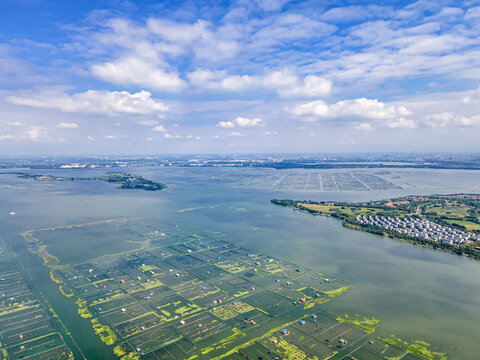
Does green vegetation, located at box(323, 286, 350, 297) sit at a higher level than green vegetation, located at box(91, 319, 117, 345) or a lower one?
higher

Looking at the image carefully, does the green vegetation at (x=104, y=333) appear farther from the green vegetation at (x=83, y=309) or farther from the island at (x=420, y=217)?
the island at (x=420, y=217)

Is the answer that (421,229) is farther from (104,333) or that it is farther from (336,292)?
(104,333)

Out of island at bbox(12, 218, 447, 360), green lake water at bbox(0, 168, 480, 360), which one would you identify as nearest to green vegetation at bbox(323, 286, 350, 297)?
island at bbox(12, 218, 447, 360)

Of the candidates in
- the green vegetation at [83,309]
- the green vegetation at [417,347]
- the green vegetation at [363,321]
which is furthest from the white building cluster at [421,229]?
the green vegetation at [83,309]

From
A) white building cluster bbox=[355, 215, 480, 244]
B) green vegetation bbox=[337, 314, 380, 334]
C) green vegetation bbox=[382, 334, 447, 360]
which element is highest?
white building cluster bbox=[355, 215, 480, 244]

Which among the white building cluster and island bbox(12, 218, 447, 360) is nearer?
island bbox(12, 218, 447, 360)

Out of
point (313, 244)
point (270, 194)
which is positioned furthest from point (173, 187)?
point (313, 244)

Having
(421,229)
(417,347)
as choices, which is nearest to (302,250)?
(417,347)

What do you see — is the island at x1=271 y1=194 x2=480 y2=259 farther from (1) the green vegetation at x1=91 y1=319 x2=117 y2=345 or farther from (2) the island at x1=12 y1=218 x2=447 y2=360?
(1) the green vegetation at x1=91 y1=319 x2=117 y2=345
